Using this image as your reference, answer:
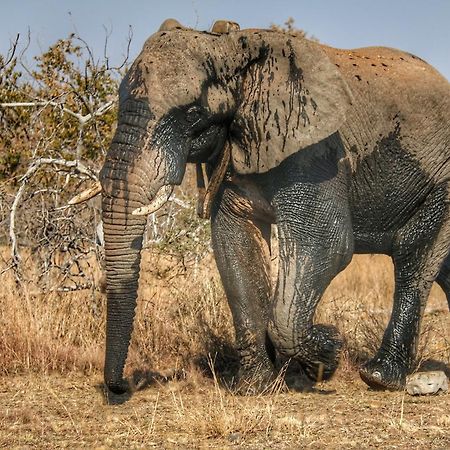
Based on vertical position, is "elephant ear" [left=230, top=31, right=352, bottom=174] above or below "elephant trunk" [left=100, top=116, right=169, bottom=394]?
above

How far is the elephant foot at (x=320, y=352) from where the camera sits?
240 inches

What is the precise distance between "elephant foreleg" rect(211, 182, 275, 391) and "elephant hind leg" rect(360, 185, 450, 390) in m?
0.78

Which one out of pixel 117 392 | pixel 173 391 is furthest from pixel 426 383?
pixel 117 392

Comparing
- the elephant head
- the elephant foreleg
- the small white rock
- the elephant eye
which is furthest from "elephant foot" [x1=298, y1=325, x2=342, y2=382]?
the elephant eye

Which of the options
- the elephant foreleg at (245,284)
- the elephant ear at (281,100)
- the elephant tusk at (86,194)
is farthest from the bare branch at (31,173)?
the elephant tusk at (86,194)

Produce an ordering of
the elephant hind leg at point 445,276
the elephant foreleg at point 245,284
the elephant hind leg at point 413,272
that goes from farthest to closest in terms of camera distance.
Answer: the elephant hind leg at point 445,276 < the elephant hind leg at point 413,272 < the elephant foreleg at point 245,284

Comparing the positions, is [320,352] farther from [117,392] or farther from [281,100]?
[281,100]

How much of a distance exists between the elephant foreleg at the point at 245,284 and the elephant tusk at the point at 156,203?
44.9 inches

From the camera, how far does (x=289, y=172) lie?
20.0ft

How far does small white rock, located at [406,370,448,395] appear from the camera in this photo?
6.57 metres

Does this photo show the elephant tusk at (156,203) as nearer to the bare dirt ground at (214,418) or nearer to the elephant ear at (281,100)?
the elephant ear at (281,100)

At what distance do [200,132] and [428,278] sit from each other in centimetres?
213

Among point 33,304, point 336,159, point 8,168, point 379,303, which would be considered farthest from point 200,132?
point 379,303

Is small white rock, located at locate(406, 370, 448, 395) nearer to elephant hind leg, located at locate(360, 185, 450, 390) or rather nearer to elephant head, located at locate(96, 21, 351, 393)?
elephant hind leg, located at locate(360, 185, 450, 390)
